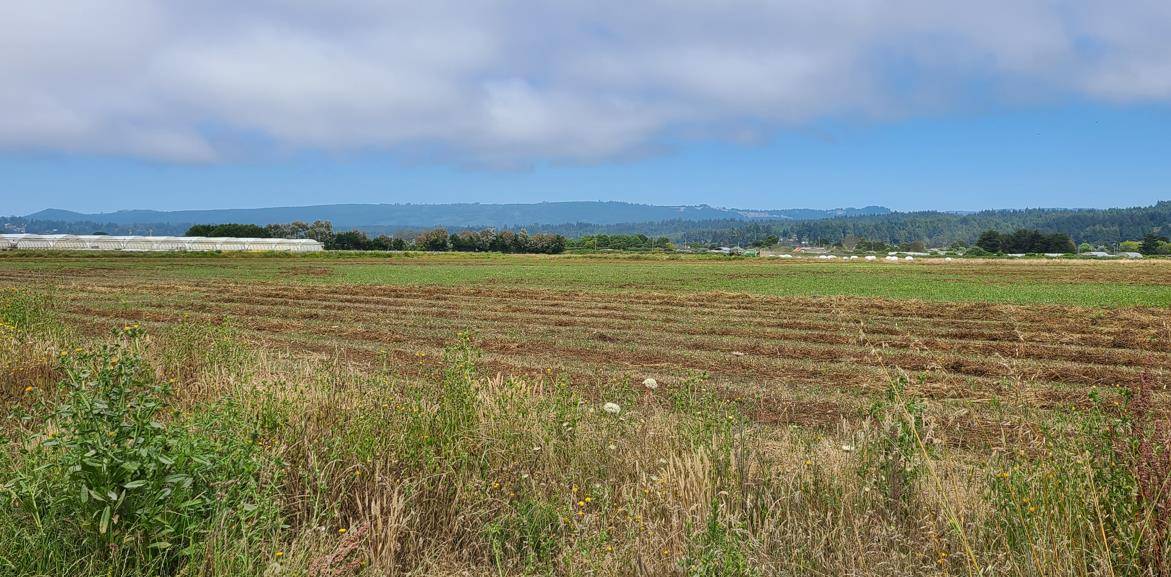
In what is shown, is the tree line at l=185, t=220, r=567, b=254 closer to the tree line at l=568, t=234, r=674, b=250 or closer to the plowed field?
the tree line at l=568, t=234, r=674, b=250

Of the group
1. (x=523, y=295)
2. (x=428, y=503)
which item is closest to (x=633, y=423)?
(x=428, y=503)

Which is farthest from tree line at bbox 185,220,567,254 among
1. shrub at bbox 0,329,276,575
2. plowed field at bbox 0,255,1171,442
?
shrub at bbox 0,329,276,575

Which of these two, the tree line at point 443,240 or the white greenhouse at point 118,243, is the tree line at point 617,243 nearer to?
the tree line at point 443,240

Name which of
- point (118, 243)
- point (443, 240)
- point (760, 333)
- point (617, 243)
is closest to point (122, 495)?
point (760, 333)

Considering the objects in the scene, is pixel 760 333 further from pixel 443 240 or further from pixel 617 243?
pixel 617 243

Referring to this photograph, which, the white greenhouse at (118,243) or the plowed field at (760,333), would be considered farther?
the white greenhouse at (118,243)

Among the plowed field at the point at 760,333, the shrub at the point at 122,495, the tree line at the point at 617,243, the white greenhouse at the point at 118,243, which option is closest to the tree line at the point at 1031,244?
the tree line at the point at 617,243

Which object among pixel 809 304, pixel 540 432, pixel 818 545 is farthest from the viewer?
pixel 809 304

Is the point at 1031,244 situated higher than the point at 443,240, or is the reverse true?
the point at 443,240

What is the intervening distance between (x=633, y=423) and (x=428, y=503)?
214 centimetres

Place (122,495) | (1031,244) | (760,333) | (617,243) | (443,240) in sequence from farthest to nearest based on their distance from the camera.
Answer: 1. (617,243)
2. (1031,244)
3. (443,240)
4. (760,333)
5. (122,495)

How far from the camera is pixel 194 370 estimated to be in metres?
9.44

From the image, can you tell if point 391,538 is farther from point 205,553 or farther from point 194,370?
point 194,370

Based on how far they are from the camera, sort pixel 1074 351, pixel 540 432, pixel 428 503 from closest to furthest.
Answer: pixel 428 503 → pixel 540 432 → pixel 1074 351
